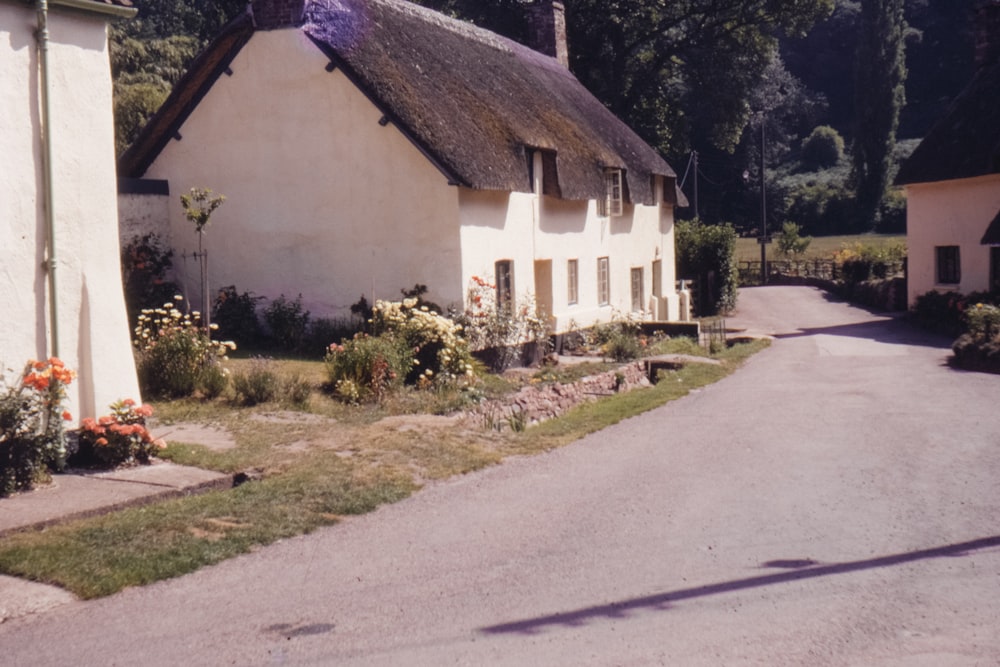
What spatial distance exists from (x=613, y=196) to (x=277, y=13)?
10.7 meters

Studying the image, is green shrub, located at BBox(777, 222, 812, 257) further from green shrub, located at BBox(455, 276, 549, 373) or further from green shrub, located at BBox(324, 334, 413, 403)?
green shrub, located at BBox(324, 334, 413, 403)

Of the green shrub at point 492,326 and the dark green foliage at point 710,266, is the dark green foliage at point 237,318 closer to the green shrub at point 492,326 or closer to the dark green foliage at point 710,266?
the green shrub at point 492,326

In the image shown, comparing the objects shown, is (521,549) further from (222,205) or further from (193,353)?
(222,205)

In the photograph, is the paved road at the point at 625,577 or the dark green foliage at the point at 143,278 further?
the dark green foliage at the point at 143,278

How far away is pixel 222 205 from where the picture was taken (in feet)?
68.7

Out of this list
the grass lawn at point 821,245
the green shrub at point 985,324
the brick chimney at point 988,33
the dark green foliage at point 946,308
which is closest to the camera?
the green shrub at point 985,324

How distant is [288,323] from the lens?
19828 mm

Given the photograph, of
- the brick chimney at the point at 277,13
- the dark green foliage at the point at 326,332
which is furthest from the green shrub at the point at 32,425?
the brick chimney at the point at 277,13

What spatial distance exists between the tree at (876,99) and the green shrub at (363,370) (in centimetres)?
5864

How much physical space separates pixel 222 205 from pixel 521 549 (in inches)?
588

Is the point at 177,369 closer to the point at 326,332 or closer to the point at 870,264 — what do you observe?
the point at 326,332

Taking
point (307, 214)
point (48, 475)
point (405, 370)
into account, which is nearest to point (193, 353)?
point (405, 370)

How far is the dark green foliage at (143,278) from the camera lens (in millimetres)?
19734

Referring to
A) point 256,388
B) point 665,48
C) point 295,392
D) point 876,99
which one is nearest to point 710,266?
point 665,48
